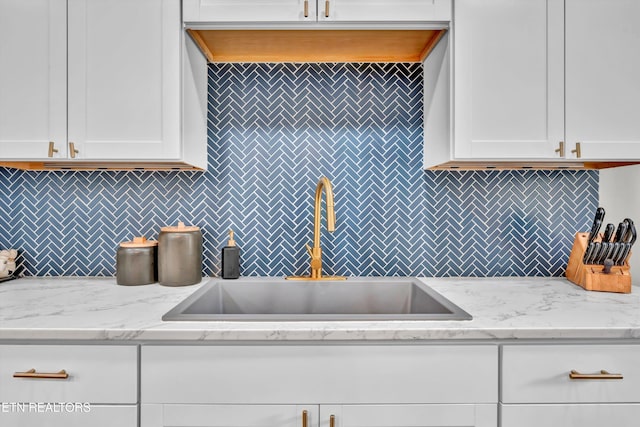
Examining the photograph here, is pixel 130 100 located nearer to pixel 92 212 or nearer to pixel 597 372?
pixel 92 212

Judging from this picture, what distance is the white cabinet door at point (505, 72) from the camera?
1440 millimetres

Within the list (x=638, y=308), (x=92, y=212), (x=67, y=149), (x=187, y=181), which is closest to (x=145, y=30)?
(x=67, y=149)

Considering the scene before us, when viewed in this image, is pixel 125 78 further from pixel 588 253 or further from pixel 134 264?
pixel 588 253

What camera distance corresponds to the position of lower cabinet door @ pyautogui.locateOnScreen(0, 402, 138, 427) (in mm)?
1086

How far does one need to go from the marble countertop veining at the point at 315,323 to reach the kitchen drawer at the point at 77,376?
0.04m

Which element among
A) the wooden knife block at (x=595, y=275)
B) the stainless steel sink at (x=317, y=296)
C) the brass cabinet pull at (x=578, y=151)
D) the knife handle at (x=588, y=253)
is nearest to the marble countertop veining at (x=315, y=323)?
the wooden knife block at (x=595, y=275)

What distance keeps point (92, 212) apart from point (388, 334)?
1434 mm

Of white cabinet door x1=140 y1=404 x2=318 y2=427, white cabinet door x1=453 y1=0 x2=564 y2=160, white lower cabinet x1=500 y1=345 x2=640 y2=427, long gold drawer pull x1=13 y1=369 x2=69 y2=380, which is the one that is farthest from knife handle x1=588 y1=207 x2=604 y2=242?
long gold drawer pull x1=13 y1=369 x2=69 y2=380

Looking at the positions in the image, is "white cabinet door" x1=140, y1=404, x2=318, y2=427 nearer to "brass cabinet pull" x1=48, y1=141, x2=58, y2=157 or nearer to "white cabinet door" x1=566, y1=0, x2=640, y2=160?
"brass cabinet pull" x1=48, y1=141, x2=58, y2=157

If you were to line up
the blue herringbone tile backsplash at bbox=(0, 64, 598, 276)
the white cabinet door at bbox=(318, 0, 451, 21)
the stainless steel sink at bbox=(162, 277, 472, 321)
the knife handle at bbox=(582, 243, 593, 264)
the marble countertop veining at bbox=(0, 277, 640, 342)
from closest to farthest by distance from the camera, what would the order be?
1. the marble countertop veining at bbox=(0, 277, 640, 342)
2. the white cabinet door at bbox=(318, 0, 451, 21)
3. the knife handle at bbox=(582, 243, 593, 264)
4. the stainless steel sink at bbox=(162, 277, 472, 321)
5. the blue herringbone tile backsplash at bbox=(0, 64, 598, 276)

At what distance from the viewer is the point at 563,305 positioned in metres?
1.32

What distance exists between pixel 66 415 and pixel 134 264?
617mm

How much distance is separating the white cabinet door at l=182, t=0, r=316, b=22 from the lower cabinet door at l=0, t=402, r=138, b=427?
128 cm

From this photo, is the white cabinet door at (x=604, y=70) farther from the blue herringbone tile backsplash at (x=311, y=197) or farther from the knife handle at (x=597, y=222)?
the blue herringbone tile backsplash at (x=311, y=197)
